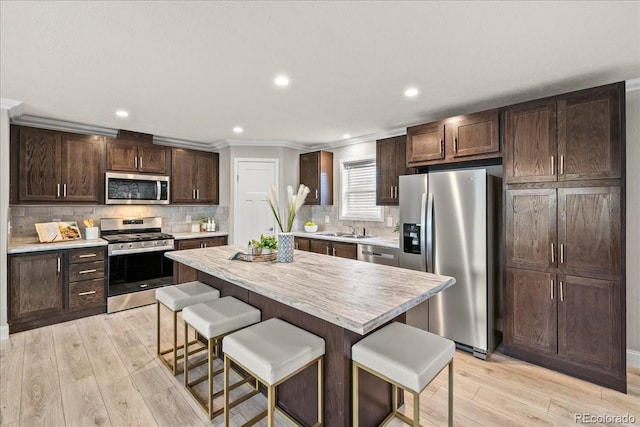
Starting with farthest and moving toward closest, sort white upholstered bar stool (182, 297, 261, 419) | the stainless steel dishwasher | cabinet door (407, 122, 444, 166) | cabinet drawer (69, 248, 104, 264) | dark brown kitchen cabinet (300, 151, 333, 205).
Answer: dark brown kitchen cabinet (300, 151, 333, 205), cabinet drawer (69, 248, 104, 264), the stainless steel dishwasher, cabinet door (407, 122, 444, 166), white upholstered bar stool (182, 297, 261, 419)

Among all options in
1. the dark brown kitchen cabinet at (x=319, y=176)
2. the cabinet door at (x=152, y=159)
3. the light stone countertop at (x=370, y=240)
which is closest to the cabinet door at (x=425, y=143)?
the light stone countertop at (x=370, y=240)

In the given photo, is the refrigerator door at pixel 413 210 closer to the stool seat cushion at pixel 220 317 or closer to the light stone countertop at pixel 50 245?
the stool seat cushion at pixel 220 317

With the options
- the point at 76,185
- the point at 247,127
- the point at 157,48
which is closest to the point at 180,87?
the point at 157,48

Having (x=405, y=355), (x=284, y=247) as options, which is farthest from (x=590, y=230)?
(x=284, y=247)

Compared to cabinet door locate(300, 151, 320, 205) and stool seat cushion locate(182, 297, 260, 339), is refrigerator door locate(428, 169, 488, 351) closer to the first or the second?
stool seat cushion locate(182, 297, 260, 339)

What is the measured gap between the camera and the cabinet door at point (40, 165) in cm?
355

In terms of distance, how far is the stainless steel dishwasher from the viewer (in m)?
3.51

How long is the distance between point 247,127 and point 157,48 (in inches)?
82.8

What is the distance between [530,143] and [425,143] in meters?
0.99

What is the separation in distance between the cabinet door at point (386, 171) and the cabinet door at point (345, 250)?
73 cm

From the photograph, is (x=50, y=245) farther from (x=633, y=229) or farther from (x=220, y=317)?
(x=633, y=229)

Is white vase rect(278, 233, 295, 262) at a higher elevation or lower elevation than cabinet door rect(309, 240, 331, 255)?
higher

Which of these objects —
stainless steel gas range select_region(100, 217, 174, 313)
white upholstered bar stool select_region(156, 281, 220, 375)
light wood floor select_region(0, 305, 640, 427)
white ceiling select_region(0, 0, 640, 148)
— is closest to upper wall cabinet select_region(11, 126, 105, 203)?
white ceiling select_region(0, 0, 640, 148)

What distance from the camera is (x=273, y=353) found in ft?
5.23
